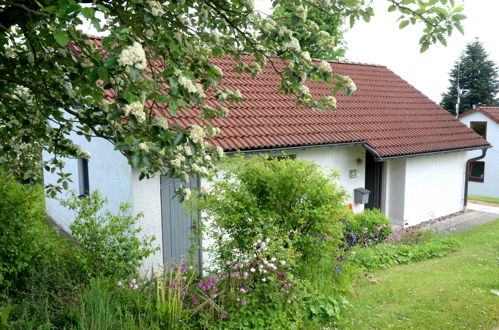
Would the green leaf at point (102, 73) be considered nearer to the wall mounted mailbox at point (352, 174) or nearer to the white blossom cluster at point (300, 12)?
the white blossom cluster at point (300, 12)

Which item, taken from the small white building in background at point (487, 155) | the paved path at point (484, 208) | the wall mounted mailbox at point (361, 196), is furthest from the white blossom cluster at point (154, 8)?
the small white building in background at point (487, 155)

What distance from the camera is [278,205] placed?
594 centimetres

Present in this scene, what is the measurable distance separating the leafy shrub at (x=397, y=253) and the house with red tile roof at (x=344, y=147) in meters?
1.80

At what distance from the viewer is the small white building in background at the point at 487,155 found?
96.2 ft

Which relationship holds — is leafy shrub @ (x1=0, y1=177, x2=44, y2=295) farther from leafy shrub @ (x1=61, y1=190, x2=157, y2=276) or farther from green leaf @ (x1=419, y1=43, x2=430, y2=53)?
green leaf @ (x1=419, y1=43, x2=430, y2=53)

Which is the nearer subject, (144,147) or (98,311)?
(144,147)

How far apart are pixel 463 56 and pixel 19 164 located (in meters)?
46.4

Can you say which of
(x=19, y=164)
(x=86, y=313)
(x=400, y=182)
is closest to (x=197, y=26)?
(x=19, y=164)

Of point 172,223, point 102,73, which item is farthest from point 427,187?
point 102,73

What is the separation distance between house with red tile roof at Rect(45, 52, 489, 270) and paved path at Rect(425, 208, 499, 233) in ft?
1.44

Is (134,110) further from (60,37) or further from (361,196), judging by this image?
(361,196)

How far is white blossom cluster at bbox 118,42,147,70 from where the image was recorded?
2502 millimetres

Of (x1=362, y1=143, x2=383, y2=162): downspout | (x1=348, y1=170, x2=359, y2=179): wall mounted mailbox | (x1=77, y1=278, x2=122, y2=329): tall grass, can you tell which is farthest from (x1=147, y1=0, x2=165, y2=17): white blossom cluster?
(x1=348, y1=170, x2=359, y2=179): wall mounted mailbox

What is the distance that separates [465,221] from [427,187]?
6.10ft
